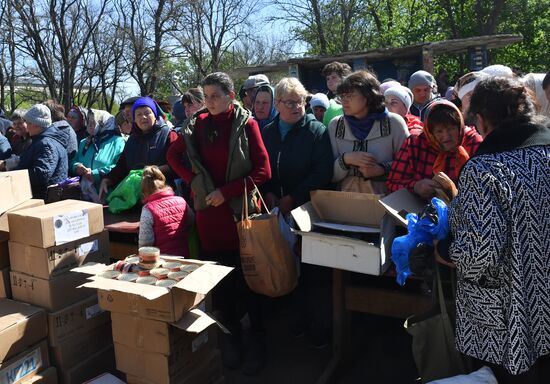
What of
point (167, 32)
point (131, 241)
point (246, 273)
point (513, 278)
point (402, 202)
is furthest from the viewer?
point (167, 32)

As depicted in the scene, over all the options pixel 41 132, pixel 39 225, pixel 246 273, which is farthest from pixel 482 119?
pixel 41 132

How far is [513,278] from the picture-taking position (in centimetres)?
178

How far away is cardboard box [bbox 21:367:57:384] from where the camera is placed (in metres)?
2.63

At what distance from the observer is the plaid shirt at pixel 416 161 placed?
2.73m

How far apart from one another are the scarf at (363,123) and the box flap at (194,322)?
1454mm

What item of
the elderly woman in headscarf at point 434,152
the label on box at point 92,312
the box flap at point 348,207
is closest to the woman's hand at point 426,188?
the elderly woman in headscarf at point 434,152

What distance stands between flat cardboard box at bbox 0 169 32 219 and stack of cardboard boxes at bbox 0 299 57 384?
623mm

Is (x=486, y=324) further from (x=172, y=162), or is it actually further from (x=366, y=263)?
(x=172, y=162)

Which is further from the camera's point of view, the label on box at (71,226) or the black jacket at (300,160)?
the black jacket at (300,160)

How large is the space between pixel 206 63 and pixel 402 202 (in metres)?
21.7

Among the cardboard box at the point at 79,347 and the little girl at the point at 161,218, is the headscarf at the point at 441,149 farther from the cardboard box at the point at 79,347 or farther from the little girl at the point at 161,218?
the cardboard box at the point at 79,347

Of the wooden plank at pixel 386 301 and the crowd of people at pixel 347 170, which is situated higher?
the crowd of people at pixel 347 170

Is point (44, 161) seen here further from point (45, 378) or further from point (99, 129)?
point (45, 378)

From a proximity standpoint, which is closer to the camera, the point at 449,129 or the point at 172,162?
the point at 449,129
